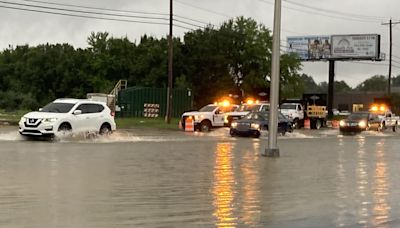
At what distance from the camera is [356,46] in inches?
3155

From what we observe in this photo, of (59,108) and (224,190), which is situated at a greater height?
(59,108)

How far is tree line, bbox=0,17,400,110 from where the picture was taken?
63.8 meters

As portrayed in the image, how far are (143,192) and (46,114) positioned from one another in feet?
45.6

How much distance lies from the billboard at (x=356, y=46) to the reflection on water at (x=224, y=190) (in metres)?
63.2

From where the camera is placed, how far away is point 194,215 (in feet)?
30.2

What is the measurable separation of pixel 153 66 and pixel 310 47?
26.6 meters

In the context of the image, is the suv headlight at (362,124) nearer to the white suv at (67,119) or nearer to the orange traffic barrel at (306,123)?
the orange traffic barrel at (306,123)

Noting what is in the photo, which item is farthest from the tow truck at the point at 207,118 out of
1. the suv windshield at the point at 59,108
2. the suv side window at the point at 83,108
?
the suv windshield at the point at 59,108

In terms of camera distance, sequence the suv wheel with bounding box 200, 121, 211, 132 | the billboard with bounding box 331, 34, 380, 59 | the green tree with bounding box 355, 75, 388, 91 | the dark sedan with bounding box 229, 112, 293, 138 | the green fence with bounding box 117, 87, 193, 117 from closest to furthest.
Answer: the dark sedan with bounding box 229, 112, 293, 138, the suv wheel with bounding box 200, 121, 211, 132, the green fence with bounding box 117, 87, 193, 117, the billboard with bounding box 331, 34, 380, 59, the green tree with bounding box 355, 75, 388, 91

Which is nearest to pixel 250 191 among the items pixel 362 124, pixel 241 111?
pixel 241 111

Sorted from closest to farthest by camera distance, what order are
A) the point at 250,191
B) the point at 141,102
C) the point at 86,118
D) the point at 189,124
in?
the point at 250,191 < the point at 86,118 < the point at 189,124 < the point at 141,102

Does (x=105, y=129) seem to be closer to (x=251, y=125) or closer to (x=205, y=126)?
(x=251, y=125)

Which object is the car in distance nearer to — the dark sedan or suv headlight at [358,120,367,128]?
suv headlight at [358,120,367,128]

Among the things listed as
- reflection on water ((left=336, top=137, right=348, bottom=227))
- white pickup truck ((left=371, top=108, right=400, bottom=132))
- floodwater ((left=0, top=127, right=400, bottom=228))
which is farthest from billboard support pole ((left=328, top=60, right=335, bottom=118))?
reflection on water ((left=336, top=137, right=348, bottom=227))
